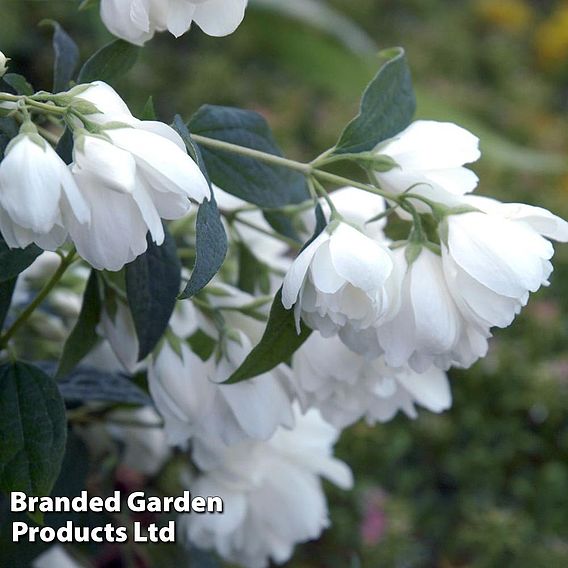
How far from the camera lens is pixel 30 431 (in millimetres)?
526

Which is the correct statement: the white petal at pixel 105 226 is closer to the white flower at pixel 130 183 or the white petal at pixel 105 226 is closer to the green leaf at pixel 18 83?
the white flower at pixel 130 183

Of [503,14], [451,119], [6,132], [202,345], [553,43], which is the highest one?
[503,14]

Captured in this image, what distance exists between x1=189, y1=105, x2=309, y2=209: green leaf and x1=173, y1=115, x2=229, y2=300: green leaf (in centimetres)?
10

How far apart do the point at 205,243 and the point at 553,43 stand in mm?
2091

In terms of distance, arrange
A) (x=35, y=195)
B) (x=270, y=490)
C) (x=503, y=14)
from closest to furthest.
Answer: (x=35, y=195)
(x=270, y=490)
(x=503, y=14)

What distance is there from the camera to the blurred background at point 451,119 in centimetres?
110

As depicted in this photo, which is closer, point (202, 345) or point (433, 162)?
point (433, 162)

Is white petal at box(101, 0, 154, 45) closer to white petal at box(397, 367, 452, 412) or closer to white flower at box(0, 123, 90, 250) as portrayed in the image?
white flower at box(0, 123, 90, 250)

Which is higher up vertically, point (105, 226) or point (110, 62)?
point (110, 62)

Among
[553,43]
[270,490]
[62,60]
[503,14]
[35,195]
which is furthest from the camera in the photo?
[503,14]

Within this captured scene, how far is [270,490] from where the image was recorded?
0.75 m

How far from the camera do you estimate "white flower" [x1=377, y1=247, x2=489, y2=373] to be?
0.47 meters

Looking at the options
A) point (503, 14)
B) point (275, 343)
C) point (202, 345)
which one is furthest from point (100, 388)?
point (503, 14)

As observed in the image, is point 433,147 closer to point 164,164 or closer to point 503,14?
point 164,164
